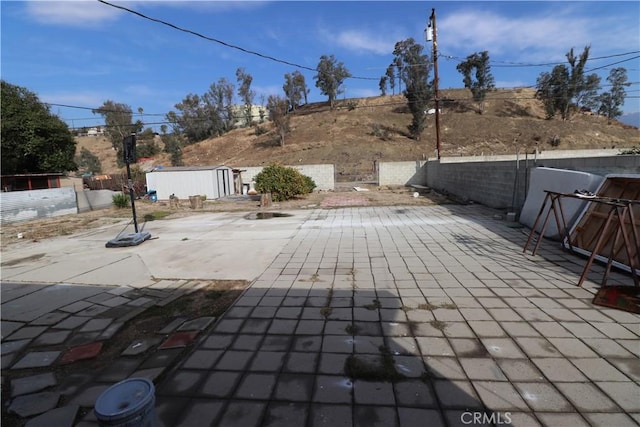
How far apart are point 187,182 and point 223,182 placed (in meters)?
2.02

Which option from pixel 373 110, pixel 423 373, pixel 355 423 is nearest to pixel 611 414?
pixel 423 373

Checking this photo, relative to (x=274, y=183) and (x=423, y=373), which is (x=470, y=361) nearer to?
(x=423, y=373)

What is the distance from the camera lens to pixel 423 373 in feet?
7.16

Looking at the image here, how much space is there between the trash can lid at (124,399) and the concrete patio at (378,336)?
0.59 metres

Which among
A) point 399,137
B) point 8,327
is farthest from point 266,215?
point 399,137

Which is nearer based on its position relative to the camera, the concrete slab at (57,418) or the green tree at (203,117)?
the concrete slab at (57,418)

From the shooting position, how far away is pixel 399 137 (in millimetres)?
37688

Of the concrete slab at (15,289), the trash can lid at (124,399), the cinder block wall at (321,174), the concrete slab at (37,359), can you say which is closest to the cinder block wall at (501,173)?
the cinder block wall at (321,174)

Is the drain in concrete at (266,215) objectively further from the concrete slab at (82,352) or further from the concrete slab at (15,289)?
the concrete slab at (82,352)

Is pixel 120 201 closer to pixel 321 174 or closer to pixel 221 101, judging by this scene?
pixel 321 174

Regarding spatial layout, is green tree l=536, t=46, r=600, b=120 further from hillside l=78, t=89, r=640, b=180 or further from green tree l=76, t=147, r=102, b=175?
green tree l=76, t=147, r=102, b=175

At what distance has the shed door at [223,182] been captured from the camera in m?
18.5

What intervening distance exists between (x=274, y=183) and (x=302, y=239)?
8.10m

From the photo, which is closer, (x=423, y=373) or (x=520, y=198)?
(x=423, y=373)
